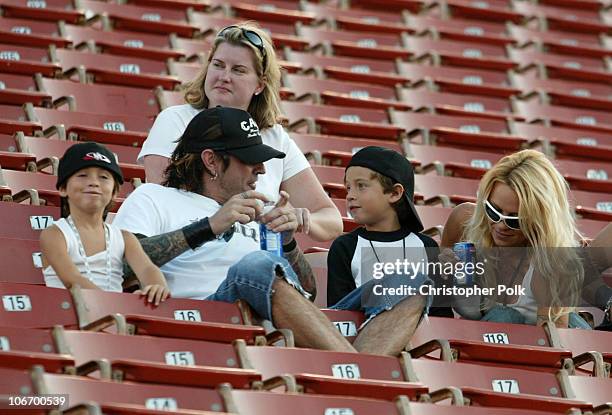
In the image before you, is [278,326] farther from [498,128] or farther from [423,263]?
[498,128]

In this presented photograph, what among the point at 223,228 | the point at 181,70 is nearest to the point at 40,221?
the point at 223,228

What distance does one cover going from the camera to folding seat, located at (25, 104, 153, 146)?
649 centimetres

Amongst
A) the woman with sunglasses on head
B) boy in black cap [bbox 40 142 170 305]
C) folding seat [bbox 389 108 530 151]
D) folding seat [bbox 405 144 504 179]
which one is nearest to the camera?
boy in black cap [bbox 40 142 170 305]

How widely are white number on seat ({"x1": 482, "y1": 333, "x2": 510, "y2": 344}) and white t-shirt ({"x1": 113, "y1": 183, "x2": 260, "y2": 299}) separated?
833 mm

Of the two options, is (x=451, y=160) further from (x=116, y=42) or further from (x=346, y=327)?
(x=346, y=327)

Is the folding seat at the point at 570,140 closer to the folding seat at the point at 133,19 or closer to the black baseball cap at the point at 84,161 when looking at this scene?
the folding seat at the point at 133,19

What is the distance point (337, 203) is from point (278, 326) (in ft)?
5.53

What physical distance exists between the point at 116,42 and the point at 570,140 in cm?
255

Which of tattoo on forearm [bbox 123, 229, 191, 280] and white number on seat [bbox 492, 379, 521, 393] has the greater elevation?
tattoo on forearm [bbox 123, 229, 191, 280]

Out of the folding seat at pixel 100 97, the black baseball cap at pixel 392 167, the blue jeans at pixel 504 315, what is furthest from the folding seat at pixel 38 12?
the blue jeans at pixel 504 315

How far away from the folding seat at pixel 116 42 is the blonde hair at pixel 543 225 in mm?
3217

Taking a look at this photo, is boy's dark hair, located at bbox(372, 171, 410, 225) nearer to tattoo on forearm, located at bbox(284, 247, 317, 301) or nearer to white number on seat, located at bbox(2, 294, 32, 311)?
tattoo on forearm, located at bbox(284, 247, 317, 301)

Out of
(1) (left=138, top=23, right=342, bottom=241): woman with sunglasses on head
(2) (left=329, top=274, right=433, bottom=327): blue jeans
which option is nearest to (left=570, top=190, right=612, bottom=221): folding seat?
(1) (left=138, top=23, right=342, bottom=241): woman with sunglasses on head

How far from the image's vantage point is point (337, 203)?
6.40 meters
